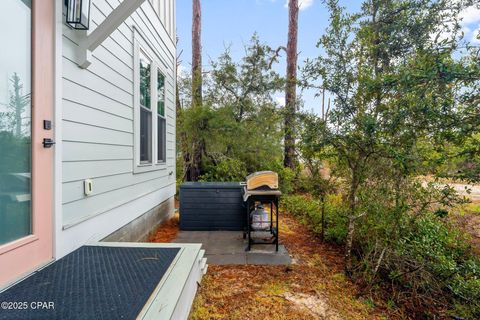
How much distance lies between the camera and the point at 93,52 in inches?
98.6

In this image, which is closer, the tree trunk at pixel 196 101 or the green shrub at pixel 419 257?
the green shrub at pixel 419 257

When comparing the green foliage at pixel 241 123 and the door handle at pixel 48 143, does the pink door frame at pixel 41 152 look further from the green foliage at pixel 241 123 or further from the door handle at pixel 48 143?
the green foliage at pixel 241 123

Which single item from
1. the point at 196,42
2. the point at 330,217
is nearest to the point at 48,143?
the point at 330,217

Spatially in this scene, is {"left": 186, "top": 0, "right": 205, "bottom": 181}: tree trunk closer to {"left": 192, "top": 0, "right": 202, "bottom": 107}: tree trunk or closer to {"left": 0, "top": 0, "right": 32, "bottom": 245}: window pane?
{"left": 192, "top": 0, "right": 202, "bottom": 107}: tree trunk

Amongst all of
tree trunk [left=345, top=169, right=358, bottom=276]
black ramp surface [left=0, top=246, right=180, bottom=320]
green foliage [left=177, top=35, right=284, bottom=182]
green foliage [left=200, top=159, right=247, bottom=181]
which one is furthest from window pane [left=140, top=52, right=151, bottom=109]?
green foliage [left=200, top=159, right=247, bottom=181]

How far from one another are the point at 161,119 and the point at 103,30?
2.78 m

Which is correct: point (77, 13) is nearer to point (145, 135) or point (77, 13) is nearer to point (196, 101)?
point (145, 135)

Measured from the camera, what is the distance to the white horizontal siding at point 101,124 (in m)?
2.16

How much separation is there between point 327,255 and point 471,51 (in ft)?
9.23

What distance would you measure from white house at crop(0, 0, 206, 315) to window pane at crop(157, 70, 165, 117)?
937 millimetres

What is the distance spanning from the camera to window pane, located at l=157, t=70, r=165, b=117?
4.82 meters

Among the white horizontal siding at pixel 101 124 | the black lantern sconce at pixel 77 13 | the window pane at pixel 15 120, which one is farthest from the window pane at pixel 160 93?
the window pane at pixel 15 120

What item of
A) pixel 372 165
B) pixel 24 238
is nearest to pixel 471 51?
pixel 372 165

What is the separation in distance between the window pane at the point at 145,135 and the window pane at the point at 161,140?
2.08ft
